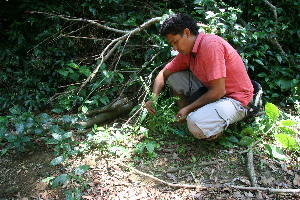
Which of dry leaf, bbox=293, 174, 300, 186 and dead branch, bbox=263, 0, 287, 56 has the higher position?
dead branch, bbox=263, 0, 287, 56

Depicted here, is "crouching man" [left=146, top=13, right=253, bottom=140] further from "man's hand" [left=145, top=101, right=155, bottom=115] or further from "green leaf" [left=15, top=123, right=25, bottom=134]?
"green leaf" [left=15, top=123, right=25, bottom=134]

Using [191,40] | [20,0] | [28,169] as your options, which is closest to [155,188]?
[28,169]

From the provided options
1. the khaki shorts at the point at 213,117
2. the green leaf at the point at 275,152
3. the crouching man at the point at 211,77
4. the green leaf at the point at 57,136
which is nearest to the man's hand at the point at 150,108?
the crouching man at the point at 211,77

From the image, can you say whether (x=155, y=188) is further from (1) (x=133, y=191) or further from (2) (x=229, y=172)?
(2) (x=229, y=172)

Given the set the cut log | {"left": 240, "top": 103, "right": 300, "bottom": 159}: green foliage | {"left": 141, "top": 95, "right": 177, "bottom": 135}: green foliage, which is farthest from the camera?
the cut log

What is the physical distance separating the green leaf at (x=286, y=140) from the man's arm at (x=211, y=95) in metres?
0.74

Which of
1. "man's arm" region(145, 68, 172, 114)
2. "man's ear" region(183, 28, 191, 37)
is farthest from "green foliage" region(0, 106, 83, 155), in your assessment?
"man's ear" region(183, 28, 191, 37)

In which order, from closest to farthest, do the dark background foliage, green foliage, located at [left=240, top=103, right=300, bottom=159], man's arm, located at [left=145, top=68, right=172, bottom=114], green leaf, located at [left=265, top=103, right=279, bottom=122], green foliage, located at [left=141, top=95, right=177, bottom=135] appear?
green foliage, located at [left=240, top=103, right=300, bottom=159] → green leaf, located at [left=265, top=103, right=279, bottom=122] → green foliage, located at [left=141, top=95, right=177, bottom=135] → man's arm, located at [left=145, top=68, right=172, bottom=114] → the dark background foliage

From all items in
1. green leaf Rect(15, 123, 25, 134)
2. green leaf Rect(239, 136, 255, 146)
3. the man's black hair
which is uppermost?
the man's black hair

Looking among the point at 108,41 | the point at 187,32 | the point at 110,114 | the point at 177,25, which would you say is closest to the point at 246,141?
the point at 187,32

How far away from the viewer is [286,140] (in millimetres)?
2822

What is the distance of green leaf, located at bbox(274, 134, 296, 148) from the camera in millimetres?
2797

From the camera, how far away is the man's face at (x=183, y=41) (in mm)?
2869

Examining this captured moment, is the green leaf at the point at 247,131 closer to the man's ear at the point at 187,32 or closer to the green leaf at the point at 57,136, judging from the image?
the man's ear at the point at 187,32
